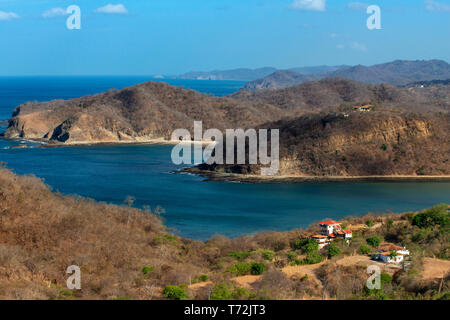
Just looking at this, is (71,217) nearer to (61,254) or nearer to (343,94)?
(61,254)

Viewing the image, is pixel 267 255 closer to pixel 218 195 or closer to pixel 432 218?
pixel 432 218

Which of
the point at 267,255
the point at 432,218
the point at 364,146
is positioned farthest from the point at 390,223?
the point at 364,146

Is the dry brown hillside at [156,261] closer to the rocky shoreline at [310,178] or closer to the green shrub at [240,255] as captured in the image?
the green shrub at [240,255]

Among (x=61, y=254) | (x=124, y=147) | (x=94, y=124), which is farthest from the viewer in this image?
(x=94, y=124)

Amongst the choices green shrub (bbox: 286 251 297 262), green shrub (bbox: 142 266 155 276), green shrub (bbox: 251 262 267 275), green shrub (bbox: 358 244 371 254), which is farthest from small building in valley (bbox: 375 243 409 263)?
green shrub (bbox: 142 266 155 276)
